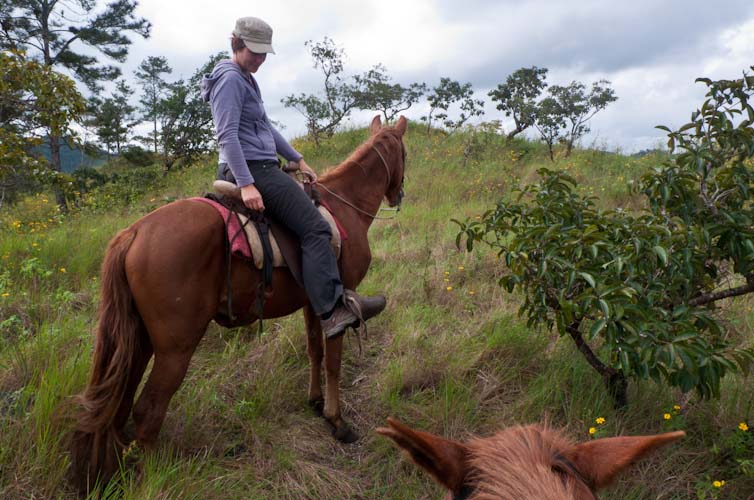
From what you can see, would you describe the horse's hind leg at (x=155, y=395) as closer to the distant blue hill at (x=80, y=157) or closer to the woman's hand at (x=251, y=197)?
the woman's hand at (x=251, y=197)

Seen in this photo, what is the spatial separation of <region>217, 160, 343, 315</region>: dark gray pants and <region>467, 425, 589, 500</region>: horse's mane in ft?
5.62

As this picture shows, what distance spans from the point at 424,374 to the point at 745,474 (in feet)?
6.29

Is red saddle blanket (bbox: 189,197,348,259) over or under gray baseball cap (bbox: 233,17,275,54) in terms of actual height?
under

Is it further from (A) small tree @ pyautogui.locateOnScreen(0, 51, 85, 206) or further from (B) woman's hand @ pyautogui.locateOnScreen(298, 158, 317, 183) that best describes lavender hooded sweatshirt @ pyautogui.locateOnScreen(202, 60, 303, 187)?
(A) small tree @ pyautogui.locateOnScreen(0, 51, 85, 206)

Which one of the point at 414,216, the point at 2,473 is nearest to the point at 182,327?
the point at 2,473

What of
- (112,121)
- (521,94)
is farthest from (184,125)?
(521,94)

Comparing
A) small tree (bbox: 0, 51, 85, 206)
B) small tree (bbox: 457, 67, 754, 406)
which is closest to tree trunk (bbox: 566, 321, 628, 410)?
small tree (bbox: 457, 67, 754, 406)

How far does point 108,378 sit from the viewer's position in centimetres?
229

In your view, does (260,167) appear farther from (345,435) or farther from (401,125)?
(345,435)

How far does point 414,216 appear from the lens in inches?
298

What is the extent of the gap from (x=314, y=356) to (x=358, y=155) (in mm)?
1678

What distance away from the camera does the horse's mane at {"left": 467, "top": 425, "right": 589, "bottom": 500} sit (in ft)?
3.05

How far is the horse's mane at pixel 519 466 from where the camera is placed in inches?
36.6

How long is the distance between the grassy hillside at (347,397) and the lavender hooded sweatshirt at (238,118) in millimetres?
1534
